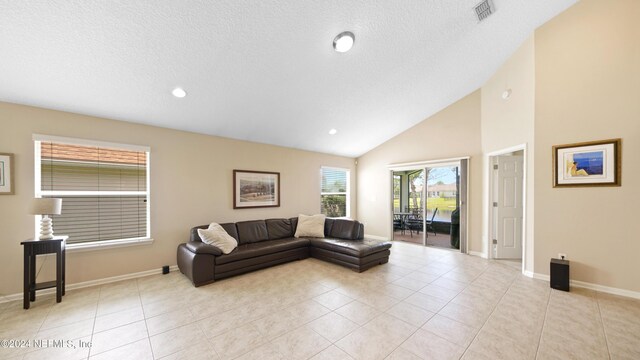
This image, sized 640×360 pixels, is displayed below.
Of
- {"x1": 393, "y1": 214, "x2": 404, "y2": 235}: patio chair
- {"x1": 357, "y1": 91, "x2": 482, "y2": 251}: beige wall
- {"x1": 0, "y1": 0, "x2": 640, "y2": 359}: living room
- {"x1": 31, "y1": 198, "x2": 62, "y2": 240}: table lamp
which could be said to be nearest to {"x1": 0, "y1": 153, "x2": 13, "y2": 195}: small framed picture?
{"x1": 0, "y1": 0, "x2": 640, "y2": 359}: living room

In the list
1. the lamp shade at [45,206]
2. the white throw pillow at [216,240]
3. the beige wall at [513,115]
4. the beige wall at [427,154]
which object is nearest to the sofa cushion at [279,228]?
the white throw pillow at [216,240]

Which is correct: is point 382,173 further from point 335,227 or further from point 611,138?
point 611,138

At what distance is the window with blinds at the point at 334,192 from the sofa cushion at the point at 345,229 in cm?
135

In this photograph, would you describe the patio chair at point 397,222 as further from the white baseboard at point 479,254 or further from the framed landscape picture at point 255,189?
the framed landscape picture at point 255,189

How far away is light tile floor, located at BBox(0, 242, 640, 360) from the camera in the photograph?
1953 mm

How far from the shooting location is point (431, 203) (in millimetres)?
5672

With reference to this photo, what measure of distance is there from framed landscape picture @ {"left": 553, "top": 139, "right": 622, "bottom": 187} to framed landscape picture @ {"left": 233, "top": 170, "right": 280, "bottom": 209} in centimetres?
487

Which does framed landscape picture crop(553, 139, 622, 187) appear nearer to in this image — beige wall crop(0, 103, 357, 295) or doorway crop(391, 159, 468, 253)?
doorway crop(391, 159, 468, 253)

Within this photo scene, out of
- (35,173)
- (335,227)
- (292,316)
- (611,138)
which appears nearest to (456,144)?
(611,138)

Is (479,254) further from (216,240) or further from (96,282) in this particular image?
(96,282)

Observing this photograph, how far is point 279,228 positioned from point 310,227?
663mm

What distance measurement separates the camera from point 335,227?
5.09m

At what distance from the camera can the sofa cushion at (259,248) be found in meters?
3.56

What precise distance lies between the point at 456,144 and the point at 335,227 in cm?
324
